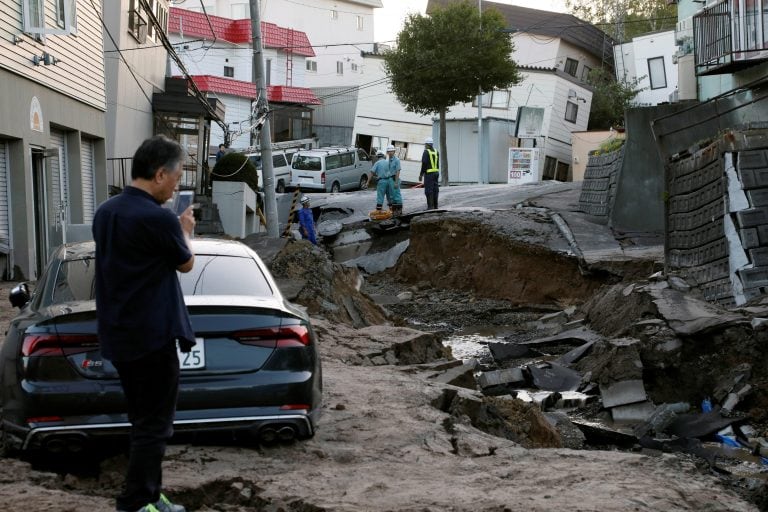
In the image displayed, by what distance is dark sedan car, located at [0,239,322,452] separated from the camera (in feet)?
17.9

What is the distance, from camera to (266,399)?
5754 mm

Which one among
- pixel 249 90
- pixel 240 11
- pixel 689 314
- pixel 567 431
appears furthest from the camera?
pixel 240 11

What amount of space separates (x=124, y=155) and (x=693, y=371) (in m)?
19.8

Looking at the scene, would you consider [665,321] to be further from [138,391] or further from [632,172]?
[632,172]

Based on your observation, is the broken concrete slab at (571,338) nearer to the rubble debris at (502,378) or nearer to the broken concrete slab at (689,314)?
the broken concrete slab at (689,314)

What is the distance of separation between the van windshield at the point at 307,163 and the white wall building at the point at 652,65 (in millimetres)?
18115

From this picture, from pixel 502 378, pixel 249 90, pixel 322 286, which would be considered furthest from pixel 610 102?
pixel 502 378

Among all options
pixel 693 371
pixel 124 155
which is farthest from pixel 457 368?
pixel 124 155

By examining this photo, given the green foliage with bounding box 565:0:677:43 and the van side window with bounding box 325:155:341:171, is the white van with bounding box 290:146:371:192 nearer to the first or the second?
the van side window with bounding box 325:155:341:171

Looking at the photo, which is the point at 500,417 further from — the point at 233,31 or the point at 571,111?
the point at 233,31

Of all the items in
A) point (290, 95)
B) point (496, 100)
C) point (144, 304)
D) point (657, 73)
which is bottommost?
point (144, 304)

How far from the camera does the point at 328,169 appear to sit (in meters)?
43.4

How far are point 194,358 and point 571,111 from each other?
48570mm

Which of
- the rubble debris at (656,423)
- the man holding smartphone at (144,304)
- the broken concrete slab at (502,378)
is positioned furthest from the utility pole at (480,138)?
the man holding smartphone at (144,304)
